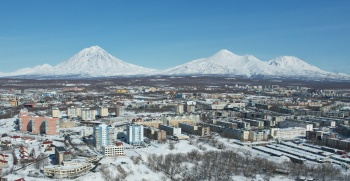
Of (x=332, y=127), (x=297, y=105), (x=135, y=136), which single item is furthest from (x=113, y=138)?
(x=297, y=105)

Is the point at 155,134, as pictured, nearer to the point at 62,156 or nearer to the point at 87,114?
the point at 62,156

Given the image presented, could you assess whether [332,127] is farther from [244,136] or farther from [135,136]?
[135,136]

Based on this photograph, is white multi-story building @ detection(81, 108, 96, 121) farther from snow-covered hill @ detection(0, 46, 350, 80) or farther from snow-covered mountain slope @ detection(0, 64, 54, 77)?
snow-covered mountain slope @ detection(0, 64, 54, 77)

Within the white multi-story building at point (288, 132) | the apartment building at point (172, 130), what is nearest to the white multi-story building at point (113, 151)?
the apartment building at point (172, 130)

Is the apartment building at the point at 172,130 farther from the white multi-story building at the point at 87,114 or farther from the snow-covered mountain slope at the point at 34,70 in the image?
the snow-covered mountain slope at the point at 34,70

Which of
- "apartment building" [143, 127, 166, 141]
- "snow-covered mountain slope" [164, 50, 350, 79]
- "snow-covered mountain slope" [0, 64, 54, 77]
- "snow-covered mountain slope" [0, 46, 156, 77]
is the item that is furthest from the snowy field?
"snow-covered mountain slope" [0, 64, 54, 77]

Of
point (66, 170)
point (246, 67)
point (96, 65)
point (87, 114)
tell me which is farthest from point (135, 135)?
point (246, 67)
